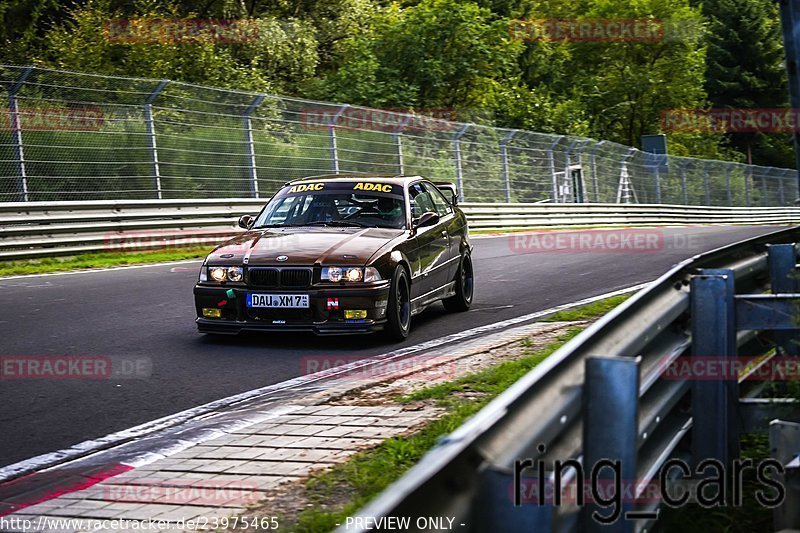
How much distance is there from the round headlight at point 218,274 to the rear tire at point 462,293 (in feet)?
10.1

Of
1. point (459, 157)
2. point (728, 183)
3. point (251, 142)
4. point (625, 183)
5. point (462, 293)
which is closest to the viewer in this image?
point (462, 293)

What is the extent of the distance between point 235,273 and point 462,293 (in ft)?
10.5

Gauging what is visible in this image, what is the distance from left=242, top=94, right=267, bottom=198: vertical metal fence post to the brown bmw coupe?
10584 millimetres

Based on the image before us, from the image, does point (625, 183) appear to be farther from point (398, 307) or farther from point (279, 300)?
point (279, 300)

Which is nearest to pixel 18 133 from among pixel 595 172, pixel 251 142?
pixel 251 142

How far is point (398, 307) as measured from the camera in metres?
9.25

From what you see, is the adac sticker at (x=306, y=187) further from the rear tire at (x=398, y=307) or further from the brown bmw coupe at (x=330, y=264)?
the rear tire at (x=398, y=307)

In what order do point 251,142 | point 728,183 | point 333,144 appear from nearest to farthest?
point 251,142
point 333,144
point 728,183

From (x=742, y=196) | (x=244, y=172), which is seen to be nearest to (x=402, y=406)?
(x=244, y=172)

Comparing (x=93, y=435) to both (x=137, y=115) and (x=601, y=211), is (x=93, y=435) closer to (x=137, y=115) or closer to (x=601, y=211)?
(x=137, y=115)

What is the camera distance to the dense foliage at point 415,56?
98.1 ft

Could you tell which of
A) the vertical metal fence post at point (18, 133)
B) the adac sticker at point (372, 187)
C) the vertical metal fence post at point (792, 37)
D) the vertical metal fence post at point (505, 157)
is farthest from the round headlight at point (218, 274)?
the vertical metal fence post at point (505, 157)

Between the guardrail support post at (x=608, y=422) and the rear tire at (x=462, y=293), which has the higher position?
the guardrail support post at (x=608, y=422)

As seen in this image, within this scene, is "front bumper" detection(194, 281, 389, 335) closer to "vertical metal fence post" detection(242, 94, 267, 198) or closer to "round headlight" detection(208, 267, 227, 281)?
"round headlight" detection(208, 267, 227, 281)
